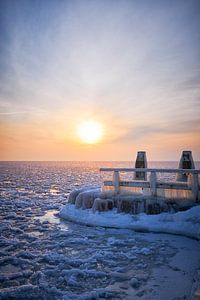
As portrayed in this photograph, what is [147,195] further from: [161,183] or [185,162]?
[185,162]

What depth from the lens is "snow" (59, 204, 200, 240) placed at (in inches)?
380

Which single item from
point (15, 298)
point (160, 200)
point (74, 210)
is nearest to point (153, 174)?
point (160, 200)

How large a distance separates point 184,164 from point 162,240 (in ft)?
19.6

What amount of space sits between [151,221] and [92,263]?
4.05 m

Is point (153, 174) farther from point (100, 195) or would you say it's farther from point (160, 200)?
point (100, 195)

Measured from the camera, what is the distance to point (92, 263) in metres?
7.18

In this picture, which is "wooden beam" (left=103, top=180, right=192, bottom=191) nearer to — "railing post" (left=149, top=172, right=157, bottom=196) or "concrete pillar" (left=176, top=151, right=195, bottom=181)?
"railing post" (left=149, top=172, right=157, bottom=196)

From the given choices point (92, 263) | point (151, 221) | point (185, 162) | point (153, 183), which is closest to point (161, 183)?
point (153, 183)

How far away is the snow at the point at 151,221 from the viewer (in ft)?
31.6

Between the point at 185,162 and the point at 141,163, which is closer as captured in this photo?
the point at 185,162

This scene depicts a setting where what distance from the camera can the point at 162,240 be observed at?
9.18 metres

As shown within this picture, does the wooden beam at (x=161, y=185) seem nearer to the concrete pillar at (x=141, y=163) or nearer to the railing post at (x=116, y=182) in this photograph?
the railing post at (x=116, y=182)

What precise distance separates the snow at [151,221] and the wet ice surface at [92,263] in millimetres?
388

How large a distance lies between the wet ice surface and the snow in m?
0.39
